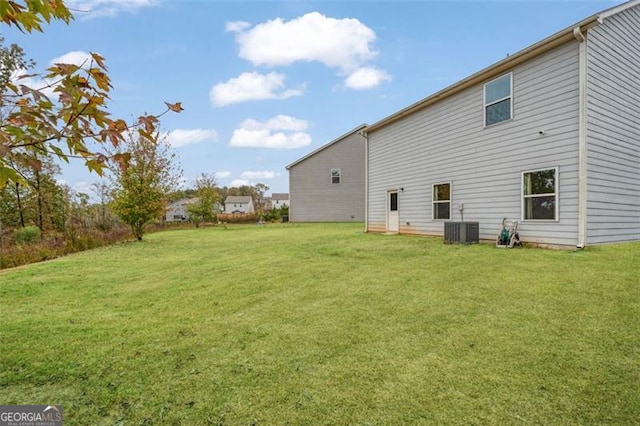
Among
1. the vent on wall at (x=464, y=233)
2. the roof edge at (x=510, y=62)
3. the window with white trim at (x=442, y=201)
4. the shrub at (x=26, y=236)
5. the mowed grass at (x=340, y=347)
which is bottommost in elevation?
the mowed grass at (x=340, y=347)

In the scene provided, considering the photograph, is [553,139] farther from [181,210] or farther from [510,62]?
[181,210]

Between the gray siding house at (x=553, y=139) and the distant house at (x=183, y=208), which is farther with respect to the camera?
the distant house at (x=183, y=208)

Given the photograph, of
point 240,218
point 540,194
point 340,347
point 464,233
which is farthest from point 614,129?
point 240,218

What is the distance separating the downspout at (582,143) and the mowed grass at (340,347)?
1.17m

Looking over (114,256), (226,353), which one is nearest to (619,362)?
(226,353)

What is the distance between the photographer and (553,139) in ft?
24.0

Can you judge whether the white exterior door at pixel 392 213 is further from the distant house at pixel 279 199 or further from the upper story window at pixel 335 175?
the distant house at pixel 279 199

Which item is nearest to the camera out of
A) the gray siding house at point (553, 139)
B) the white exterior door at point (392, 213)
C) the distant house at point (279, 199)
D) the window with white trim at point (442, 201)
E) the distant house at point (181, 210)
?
the gray siding house at point (553, 139)

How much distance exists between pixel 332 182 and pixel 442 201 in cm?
1497

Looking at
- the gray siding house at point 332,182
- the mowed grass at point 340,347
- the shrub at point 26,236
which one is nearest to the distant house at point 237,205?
the gray siding house at point 332,182

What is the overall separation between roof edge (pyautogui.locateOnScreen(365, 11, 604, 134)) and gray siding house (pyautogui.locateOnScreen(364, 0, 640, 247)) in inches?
0.9

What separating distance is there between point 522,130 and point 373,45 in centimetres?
648

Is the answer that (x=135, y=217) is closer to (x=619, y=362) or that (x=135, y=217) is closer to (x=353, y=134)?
(x=619, y=362)

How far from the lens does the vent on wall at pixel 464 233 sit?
8.66m
